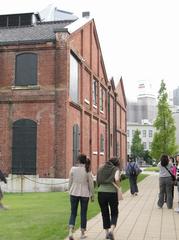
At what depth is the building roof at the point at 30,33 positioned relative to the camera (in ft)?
82.3

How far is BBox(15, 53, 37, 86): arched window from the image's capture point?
2506 centimetres

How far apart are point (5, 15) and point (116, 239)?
28.1 meters

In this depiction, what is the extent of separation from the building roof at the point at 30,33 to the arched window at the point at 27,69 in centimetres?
93

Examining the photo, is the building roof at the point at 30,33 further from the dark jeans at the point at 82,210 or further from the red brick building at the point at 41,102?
the dark jeans at the point at 82,210

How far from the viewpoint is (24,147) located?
24422 millimetres

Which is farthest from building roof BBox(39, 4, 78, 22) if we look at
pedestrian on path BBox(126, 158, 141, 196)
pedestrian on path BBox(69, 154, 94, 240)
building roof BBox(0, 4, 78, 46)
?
pedestrian on path BBox(69, 154, 94, 240)

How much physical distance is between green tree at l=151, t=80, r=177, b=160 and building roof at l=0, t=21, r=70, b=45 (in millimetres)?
21864

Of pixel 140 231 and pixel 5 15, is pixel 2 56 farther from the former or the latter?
pixel 140 231

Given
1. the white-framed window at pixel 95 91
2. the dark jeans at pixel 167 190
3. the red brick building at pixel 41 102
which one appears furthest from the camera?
the white-framed window at pixel 95 91

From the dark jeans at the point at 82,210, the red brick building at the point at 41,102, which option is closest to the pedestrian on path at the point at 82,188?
the dark jeans at the point at 82,210

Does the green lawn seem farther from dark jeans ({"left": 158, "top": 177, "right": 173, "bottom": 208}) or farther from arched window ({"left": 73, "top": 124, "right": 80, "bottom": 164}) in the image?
arched window ({"left": 73, "top": 124, "right": 80, "bottom": 164})

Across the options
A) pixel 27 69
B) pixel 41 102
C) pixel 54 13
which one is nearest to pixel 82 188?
pixel 41 102

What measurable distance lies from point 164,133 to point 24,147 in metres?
28.0

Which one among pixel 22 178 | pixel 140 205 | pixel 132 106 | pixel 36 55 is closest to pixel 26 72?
pixel 36 55
